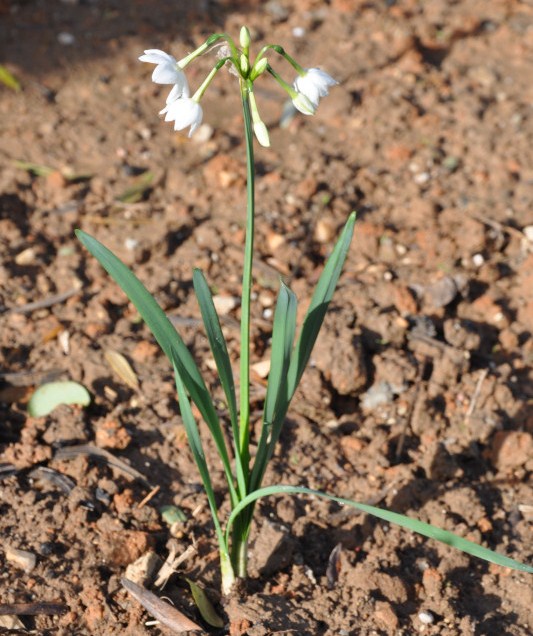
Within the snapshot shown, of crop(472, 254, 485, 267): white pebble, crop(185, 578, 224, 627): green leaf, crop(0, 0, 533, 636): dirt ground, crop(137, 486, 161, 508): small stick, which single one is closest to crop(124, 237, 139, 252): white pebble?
crop(0, 0, 533, 636): dirt ground

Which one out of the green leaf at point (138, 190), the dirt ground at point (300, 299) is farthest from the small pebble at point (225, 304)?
the green leaf at point (138, 190)

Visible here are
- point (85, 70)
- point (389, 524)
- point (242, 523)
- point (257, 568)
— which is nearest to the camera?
point (242, 523)

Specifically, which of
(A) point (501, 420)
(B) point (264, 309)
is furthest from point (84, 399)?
(A) point (501, 420)

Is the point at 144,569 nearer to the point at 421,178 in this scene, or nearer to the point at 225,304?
the point at 225,304

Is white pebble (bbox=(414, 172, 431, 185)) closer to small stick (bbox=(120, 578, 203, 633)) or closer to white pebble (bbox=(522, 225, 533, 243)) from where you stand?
white pebble (bbox=(522, 225, 533, 243))

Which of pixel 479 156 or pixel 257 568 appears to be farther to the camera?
pixel 479 156

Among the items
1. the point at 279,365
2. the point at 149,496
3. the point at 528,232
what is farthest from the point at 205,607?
the point at 528,232

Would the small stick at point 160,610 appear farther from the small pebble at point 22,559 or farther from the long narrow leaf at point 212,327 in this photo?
the long narrow leaf at point 212,327

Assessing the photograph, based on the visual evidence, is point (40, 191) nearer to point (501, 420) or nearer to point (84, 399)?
point (84, 399)

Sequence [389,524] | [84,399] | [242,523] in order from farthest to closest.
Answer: [84,399], [389,524], [242,523]
